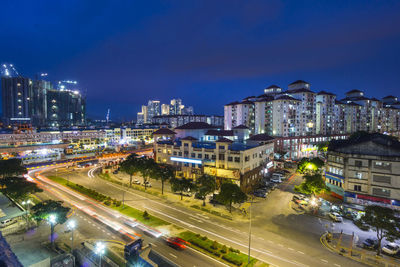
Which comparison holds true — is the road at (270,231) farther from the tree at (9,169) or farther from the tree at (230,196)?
the tree at (9,169)

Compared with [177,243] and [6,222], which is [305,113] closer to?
[177,243]

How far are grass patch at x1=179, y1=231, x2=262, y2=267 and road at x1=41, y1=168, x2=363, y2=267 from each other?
1.69 m

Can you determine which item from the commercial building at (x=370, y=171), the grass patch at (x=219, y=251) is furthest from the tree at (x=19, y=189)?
the commercial building at (x=370, y=171)

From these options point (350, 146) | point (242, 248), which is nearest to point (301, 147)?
point (350, 146)

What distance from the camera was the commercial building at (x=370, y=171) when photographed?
42844 millimetres

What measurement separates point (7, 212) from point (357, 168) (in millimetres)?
71767

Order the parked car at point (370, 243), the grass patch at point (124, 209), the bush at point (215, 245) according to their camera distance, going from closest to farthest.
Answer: the bush at point (215, 245) < the parked car at point (370, 243) < the grass patch at point (124, 209)

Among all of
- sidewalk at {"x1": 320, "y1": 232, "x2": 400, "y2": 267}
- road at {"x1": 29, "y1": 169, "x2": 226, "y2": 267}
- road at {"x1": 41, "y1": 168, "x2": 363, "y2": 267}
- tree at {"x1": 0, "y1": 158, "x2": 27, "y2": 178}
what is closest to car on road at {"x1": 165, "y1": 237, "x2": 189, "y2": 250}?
road at {"x1": 29, "y1": 169, "x2": 226, "y2": 267}

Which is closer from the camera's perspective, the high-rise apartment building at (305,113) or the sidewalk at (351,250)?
the sidewalk at (351,250)

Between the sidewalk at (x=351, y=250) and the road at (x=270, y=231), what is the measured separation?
1.15 m

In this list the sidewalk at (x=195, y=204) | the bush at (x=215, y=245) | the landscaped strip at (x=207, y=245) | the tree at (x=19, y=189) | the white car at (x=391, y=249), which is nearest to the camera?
the landscaped strip at (x=207, y=245)

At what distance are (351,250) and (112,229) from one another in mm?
38861

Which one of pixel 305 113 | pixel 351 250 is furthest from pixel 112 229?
pixel 305 113

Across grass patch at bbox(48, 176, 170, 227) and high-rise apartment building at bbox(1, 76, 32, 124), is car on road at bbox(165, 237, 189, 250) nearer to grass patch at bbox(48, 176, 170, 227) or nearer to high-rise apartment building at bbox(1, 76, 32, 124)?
grass patch at bbox(48, 176, 170, 227)
